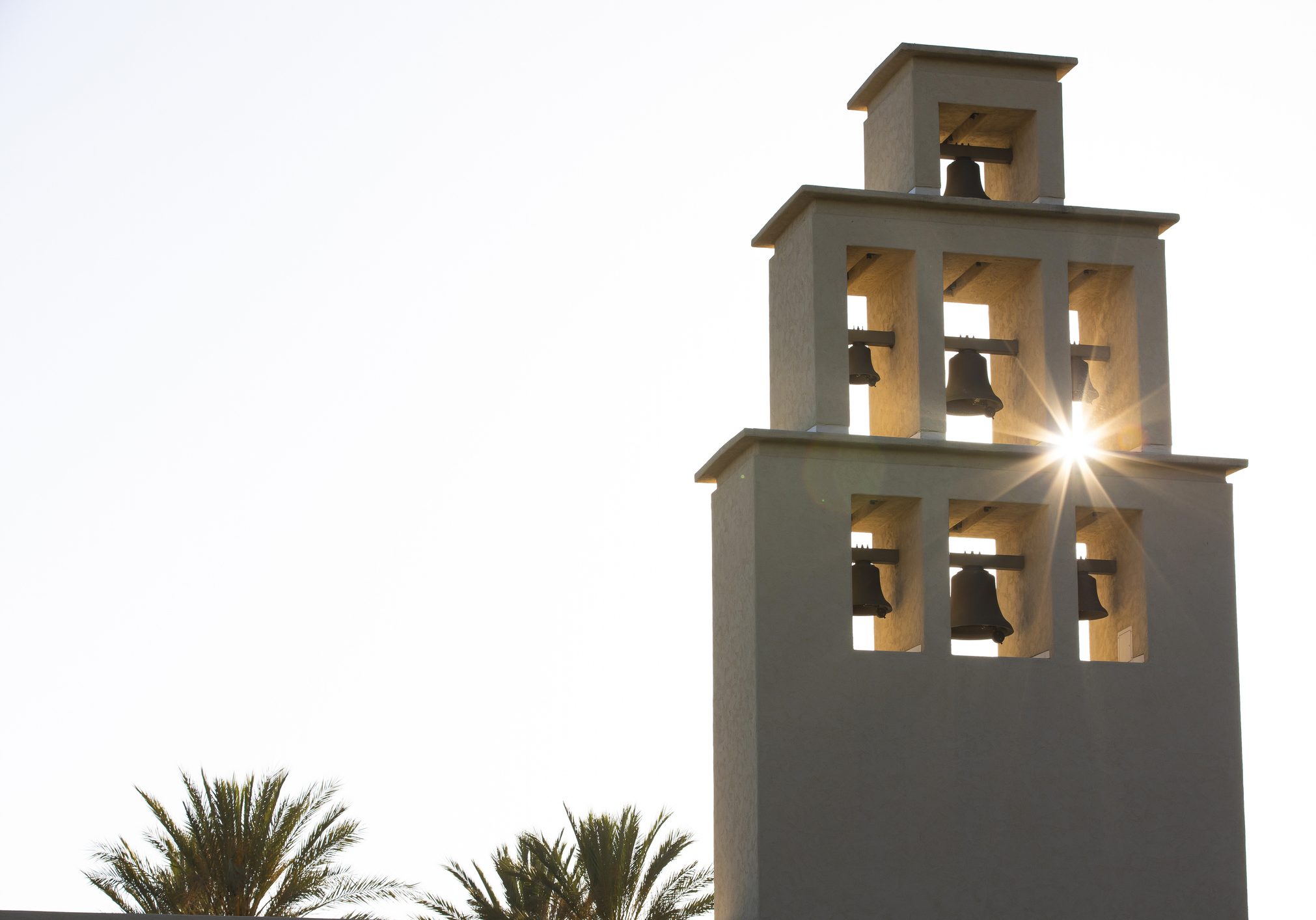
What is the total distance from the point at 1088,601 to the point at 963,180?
3337 mm

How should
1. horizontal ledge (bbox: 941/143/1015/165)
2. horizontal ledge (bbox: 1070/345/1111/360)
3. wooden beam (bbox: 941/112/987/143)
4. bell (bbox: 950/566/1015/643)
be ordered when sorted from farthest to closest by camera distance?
1. horizontal ledge (bbox: 941/143/1015/165)
2. wooden beam (bbox: 941/112/987/143)
3. horizontal ledge (bbox: 1070/345/1111/360)
4. bell (bbox: 950/566/1015/643)

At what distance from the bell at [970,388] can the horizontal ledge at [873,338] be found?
46 centimetres

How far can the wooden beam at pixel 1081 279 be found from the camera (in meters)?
14.4

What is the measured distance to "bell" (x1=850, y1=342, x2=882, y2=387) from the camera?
1412 centimetres

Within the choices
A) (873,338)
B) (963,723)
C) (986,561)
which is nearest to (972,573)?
(986,561)

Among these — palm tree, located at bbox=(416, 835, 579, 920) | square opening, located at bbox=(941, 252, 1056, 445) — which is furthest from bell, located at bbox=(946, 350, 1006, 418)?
palm tree, located at bbox=(416, 835, 579, 920)

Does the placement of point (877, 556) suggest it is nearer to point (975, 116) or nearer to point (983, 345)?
point (983, 345)

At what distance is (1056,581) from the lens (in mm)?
13414

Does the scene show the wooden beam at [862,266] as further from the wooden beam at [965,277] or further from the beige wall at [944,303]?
the wooden beam at [965,277]

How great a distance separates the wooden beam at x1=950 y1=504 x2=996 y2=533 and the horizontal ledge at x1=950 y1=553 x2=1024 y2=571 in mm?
261

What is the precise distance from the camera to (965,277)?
47.8ft

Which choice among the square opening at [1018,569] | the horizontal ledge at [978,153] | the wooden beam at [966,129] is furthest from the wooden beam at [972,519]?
the wooden beam at [966,129]

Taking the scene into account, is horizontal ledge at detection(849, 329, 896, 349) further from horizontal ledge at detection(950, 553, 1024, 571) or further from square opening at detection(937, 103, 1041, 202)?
horizontal ledge at detection(950, 553, 1024, 571)

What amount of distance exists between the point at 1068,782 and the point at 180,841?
13.3 meters
